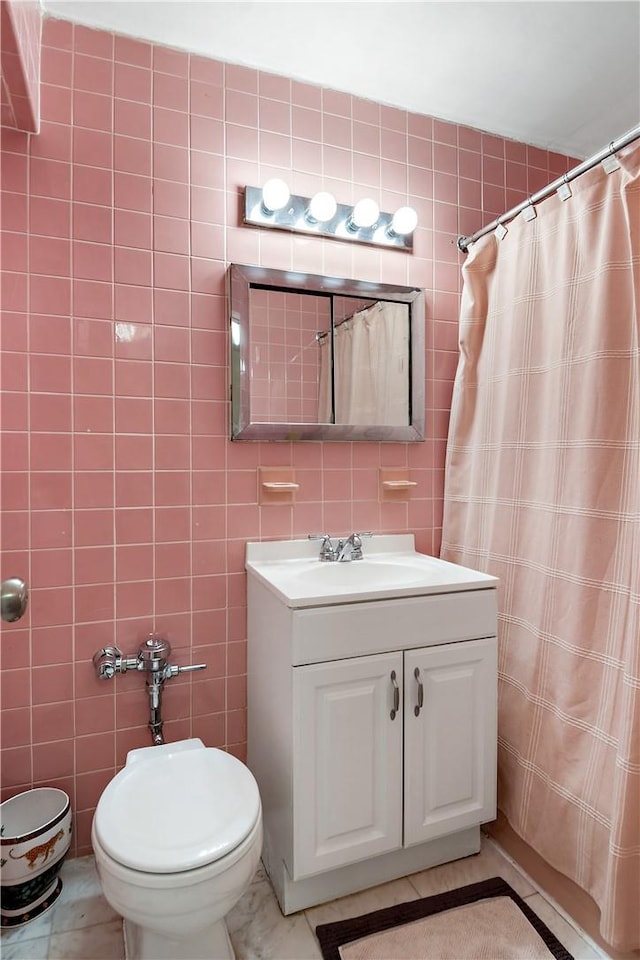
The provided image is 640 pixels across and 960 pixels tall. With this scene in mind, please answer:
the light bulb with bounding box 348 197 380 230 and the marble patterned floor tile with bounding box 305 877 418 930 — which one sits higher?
the light bulb with bounding box 348 197 380 230

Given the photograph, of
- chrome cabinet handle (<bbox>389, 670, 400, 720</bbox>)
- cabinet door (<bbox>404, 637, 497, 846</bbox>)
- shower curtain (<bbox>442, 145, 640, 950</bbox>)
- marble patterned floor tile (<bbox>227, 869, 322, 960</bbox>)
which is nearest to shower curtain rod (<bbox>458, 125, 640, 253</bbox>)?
shower curtain (<bbox>442, 145, 640, 950</bbox>)

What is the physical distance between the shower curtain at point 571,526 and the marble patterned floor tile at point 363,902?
379 mm

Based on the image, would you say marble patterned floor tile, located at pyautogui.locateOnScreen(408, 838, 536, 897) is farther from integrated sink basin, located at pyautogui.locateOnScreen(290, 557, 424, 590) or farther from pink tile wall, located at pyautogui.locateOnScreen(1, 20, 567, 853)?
integrated sink basin, located at pyautogui.locateOnScreen(290, 557, 424, 590)

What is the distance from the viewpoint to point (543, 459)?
60.9 inches

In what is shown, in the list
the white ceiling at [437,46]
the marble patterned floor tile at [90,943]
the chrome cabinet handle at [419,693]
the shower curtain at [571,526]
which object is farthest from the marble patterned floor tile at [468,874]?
the white ceiling at [437,46]

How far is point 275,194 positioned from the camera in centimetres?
165

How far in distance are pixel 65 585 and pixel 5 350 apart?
681mm

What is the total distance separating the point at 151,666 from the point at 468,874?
1.08 m

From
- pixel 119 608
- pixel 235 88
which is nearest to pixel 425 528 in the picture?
pixel 119 608

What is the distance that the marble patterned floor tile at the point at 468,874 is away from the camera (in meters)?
1.47

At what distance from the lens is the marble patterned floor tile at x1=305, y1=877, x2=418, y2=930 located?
1.37m

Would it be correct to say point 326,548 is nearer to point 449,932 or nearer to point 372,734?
point 372,734

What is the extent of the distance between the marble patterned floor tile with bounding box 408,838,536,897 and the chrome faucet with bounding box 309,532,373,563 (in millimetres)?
923

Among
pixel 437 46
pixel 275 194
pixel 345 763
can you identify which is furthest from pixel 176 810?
pixel 437 46
